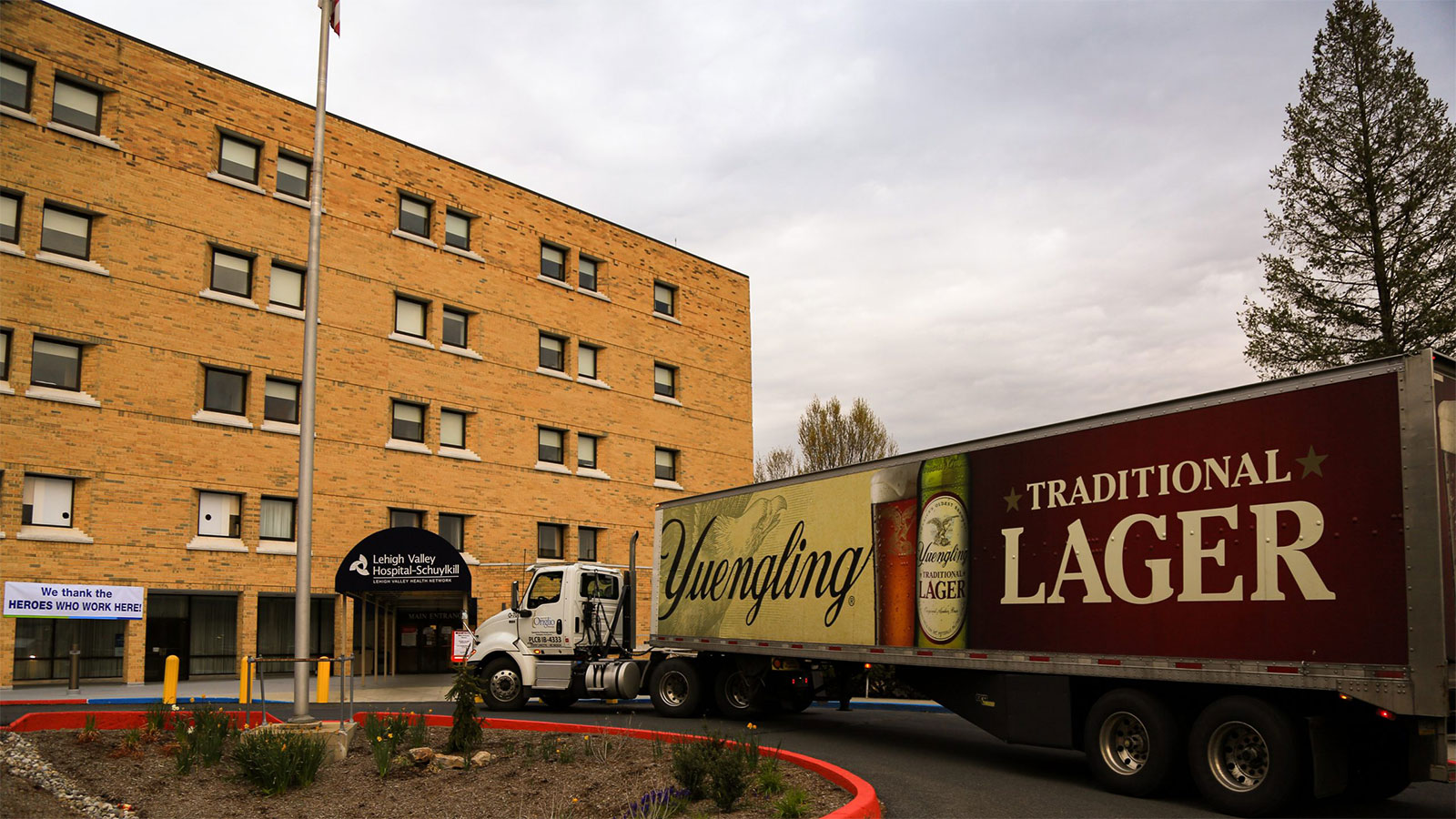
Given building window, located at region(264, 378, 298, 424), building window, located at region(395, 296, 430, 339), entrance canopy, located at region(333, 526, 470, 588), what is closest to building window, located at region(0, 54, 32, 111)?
building window, located at region(264, 378, 298, 424)

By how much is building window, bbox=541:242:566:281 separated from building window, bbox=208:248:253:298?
10012 mm

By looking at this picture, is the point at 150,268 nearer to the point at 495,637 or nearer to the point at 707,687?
the point at 495,637

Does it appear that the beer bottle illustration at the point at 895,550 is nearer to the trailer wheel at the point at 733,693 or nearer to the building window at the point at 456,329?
the trailer wheel at the point at 733,693

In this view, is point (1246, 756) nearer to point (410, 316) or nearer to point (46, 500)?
point (46, 500)

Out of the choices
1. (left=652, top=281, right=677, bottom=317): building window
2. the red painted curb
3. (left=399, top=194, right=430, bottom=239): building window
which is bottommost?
the red painted curb

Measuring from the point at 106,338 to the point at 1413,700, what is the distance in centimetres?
2669

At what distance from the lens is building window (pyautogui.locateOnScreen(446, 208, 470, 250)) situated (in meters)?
34.2

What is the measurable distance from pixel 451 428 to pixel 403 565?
9395mm

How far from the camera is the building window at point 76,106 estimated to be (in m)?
26.2

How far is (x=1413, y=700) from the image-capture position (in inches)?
342

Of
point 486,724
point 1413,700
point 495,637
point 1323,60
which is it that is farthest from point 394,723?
point 1323,60

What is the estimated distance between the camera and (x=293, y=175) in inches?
1201

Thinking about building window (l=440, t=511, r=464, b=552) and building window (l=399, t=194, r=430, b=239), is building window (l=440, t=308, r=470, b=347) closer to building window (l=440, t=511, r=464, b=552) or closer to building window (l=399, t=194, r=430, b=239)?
building window (l=399, t=194, r=430, b=239)

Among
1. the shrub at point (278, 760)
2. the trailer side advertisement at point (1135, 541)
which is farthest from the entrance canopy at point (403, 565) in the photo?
the shrub at point (278, 760)
